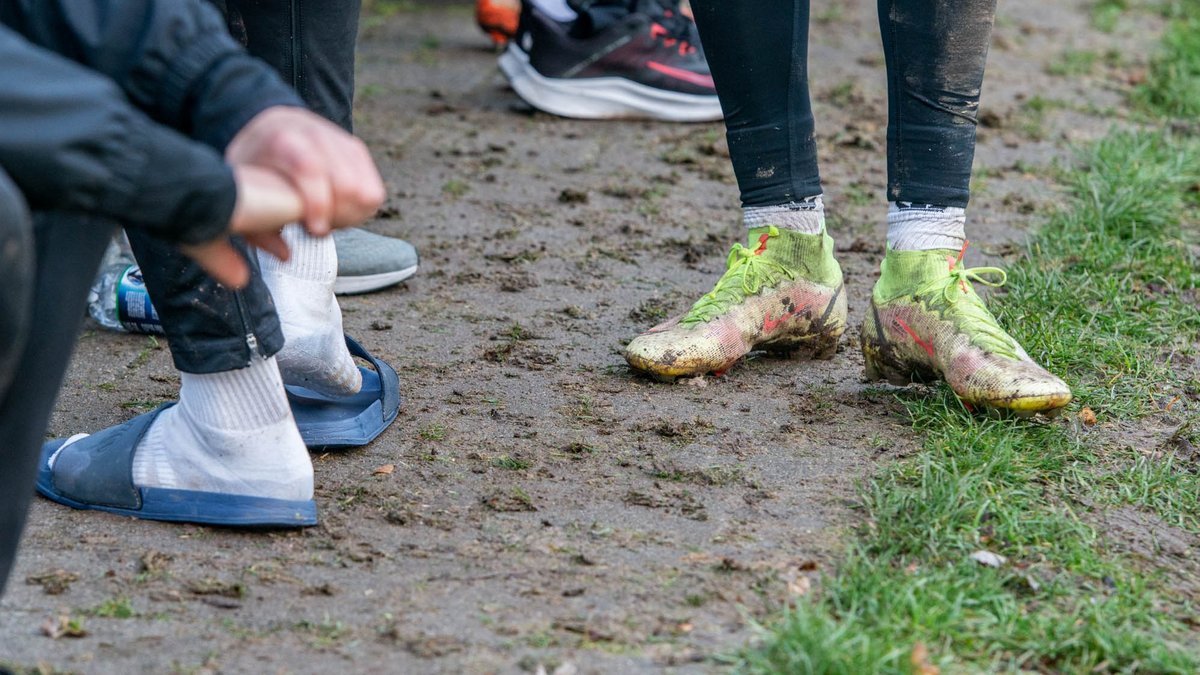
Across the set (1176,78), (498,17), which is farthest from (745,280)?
(1176,78)

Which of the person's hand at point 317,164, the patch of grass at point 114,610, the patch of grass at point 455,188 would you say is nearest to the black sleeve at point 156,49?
the person's hand at point 317,164

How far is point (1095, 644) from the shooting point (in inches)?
61.6

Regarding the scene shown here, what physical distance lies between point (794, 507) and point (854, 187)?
200 cm

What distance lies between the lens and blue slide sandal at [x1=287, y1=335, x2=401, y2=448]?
6.92ft

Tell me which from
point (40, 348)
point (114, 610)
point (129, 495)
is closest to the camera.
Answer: point (40, 348)

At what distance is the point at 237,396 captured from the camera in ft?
5.91

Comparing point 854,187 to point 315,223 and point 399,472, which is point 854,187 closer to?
point 399,472

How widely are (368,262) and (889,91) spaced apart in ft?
4.12

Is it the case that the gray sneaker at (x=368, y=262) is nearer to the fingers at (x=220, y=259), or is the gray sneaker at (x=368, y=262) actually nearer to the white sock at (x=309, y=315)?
the white sock at (x=309, y=315)

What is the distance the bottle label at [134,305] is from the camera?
2635mm

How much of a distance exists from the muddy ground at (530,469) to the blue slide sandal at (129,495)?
28 mm

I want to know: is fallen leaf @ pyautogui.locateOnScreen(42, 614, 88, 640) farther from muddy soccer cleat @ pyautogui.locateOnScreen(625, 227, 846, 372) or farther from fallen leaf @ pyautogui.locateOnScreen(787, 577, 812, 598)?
muddy soccer cleat @ pyautogui.locateOnScreen(625, 227, 846, 372)

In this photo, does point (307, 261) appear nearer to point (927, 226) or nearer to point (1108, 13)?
point (927, 226)

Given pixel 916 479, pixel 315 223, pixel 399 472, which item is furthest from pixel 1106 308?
pixel 315 223
